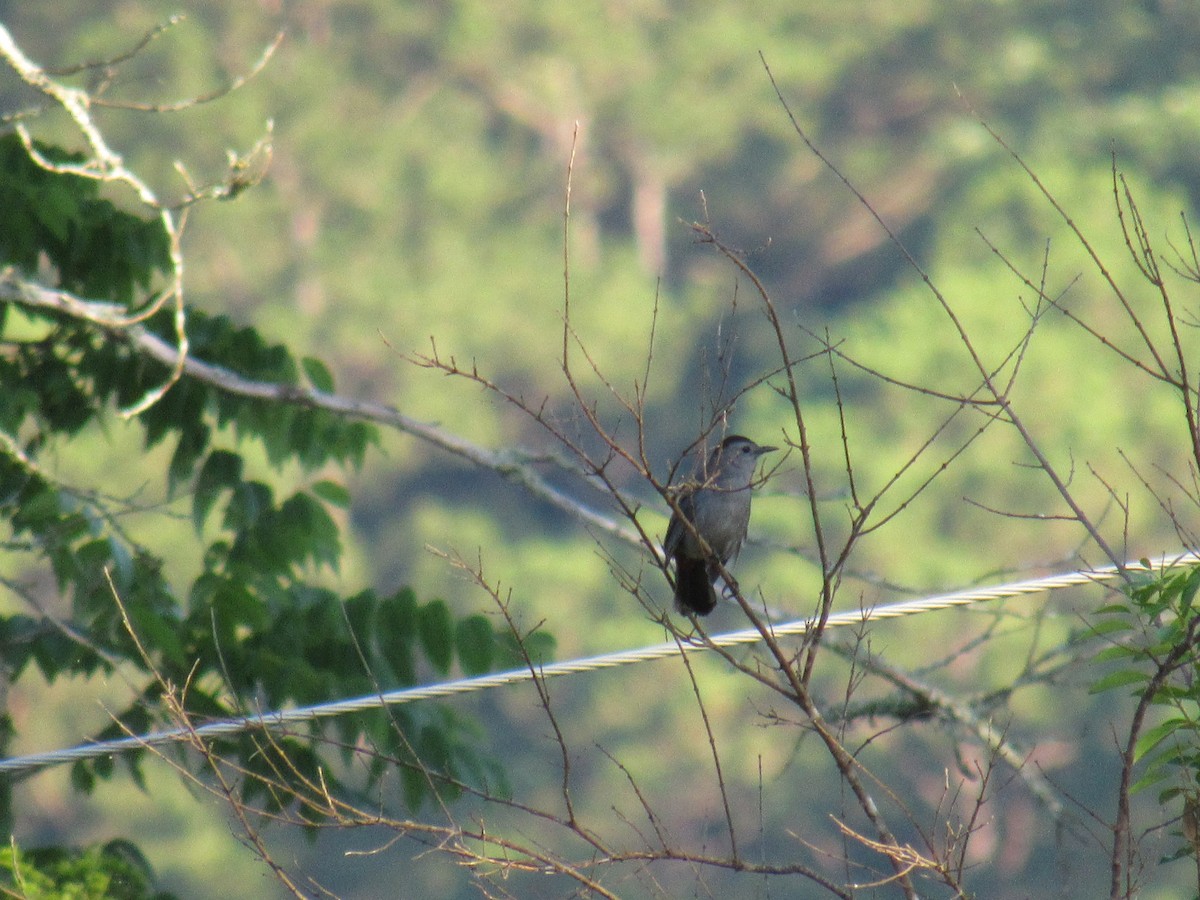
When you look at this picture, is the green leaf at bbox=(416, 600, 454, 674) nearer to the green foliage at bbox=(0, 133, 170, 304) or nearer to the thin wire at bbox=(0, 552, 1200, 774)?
the thin wire at bbox=(0, 552, 1200, 774)

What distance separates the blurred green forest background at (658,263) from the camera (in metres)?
20.9

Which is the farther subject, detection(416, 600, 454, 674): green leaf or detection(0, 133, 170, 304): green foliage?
detection(0, 133, 170, 304): green foliage

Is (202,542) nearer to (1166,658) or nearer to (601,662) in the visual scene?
(601,662)

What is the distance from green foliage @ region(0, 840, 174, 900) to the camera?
4348 millimetres

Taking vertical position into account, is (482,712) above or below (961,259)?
below

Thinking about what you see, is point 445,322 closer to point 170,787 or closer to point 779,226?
point 779,226

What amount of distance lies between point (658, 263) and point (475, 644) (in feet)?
78.2

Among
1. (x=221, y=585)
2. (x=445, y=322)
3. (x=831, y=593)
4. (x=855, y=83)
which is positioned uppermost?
(x=855, y=83)

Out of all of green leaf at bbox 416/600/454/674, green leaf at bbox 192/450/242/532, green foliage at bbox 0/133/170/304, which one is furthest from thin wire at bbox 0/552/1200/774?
green foliage at bbox 0/133/170/304

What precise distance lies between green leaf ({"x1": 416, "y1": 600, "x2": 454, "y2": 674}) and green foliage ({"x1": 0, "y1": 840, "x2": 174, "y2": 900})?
1.05m

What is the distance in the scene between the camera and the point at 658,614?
3.29 metres

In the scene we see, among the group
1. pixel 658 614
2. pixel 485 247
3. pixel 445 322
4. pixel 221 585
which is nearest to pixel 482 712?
pixel 445 322

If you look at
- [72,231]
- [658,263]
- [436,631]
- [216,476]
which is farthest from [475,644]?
[658,263]

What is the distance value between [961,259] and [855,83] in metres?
5.47
